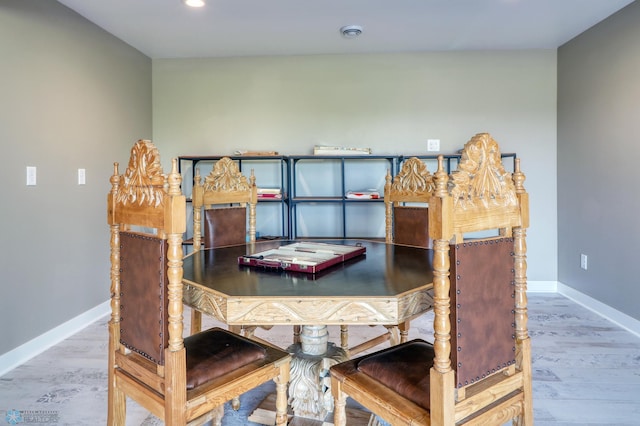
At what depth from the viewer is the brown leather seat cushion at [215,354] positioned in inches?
47.6

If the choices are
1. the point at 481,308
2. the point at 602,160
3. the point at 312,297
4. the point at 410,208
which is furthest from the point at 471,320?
the point at 602,160

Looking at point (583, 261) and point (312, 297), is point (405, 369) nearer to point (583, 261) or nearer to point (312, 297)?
point (312, 297)

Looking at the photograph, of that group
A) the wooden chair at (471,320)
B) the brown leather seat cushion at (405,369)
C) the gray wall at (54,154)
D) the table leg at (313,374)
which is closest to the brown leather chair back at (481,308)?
the wooden chair at (471,320)

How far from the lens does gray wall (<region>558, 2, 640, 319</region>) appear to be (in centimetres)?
286

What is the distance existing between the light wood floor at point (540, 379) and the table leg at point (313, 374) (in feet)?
0.88

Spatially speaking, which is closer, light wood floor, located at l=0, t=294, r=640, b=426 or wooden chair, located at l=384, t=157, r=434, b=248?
light wood floor, located at l=0, t=294, r=640, b=426

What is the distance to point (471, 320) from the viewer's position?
1.00 metres

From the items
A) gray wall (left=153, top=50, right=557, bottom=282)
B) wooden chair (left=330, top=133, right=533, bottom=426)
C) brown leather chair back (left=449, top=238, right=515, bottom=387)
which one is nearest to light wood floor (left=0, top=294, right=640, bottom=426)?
wooden chair (left=330, top=133, right=533, bottom=426)

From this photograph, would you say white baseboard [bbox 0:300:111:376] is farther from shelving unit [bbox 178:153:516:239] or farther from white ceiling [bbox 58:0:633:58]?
white ceiling [bbox 58:0:633:58]

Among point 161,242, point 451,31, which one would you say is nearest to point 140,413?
point 161,242

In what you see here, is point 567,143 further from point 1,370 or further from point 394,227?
point 1,370

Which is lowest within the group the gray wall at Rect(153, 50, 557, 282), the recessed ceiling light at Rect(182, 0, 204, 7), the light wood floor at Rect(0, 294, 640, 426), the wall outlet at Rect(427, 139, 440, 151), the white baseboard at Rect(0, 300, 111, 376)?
the light wood floor at Rect(0, 294, 640, 426)

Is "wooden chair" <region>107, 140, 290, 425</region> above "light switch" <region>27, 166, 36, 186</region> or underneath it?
underneath

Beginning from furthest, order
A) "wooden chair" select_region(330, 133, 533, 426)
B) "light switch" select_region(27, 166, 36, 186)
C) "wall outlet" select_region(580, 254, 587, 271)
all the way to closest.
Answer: "wall outlet" select_region(580, 254, 587, 271), "light switch" select_region(27, 166, 36, 186), "wooden chair" select_region(330, 133, 533, 426)
